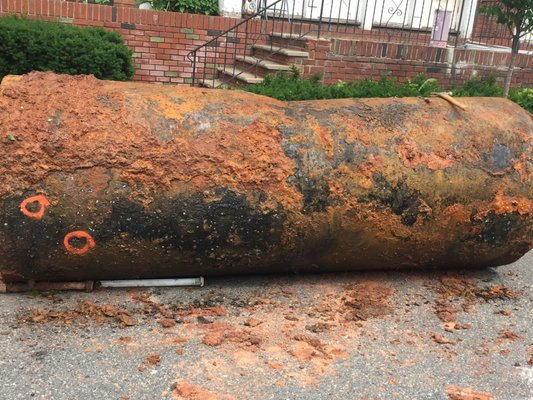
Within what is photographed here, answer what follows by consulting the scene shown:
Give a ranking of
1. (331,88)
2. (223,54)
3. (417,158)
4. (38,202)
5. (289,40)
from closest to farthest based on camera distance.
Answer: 1. (38,202)
2. (417,158)
3. (331,88)
4. (289,40)
5. (223,54)

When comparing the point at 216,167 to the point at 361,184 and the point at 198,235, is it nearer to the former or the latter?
the point at 198,235

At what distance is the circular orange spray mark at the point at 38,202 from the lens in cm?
265

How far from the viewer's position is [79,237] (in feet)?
9.04

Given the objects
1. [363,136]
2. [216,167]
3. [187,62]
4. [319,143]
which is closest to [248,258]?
[216,167]

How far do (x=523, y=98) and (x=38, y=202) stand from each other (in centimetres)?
690

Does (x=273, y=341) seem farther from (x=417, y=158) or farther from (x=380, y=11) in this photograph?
(x=380, y=11)

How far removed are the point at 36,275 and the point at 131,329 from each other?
2.09ft

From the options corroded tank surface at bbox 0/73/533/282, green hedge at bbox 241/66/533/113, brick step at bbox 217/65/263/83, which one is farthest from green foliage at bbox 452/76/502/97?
corroded tank surface at bbox 0/73/533/282

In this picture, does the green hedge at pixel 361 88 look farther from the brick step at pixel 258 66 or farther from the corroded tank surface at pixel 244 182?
the corroded tank surface at pixel 244 182

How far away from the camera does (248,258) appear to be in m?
3.03

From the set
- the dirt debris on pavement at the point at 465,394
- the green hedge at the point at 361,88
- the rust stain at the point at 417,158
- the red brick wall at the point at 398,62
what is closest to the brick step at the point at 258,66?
the green hedge at the point at 361,88

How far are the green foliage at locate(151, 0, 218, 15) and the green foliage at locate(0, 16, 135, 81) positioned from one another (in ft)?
6.89

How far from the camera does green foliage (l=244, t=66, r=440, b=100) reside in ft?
20.2

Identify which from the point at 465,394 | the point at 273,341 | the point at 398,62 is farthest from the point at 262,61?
the point at 465,394
